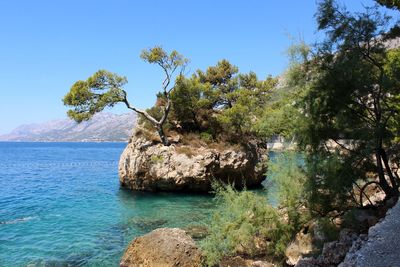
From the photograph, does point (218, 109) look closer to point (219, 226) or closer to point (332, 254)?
point (219, 226)

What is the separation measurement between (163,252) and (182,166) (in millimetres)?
16220

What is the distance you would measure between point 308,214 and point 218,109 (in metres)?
25.2

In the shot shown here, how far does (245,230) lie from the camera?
43.0 feet

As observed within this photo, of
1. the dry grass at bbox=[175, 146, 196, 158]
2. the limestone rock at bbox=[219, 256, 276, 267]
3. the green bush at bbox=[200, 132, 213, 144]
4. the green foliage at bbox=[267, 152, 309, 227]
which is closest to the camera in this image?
the limestone rock at bbox=[219, 256, 276, 267]

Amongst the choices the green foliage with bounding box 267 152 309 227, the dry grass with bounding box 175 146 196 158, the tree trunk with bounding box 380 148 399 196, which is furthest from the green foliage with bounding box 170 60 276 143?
the tree trunk with bounding box 380 148 399 196

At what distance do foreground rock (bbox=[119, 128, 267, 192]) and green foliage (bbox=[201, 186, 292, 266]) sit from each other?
1418 centimetres

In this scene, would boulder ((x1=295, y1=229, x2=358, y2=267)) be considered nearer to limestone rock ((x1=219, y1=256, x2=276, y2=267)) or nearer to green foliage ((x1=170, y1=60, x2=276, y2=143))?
A: limestone rock ((x1=219, y1=256, x2=276, y2=267))

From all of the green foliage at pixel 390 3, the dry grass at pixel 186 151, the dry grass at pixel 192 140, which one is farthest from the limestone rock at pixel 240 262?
the dry grass at pixel 192 140

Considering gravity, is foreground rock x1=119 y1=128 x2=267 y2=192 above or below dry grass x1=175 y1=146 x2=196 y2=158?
below

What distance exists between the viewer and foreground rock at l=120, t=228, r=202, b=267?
12.8m

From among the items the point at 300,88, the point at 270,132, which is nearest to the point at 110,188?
the point at 270,132

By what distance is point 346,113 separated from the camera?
1294cm

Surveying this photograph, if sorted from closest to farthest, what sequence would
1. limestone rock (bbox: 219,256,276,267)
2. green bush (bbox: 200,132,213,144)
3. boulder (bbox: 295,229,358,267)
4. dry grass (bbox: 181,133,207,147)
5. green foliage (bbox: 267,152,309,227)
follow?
1. boulder (bbox: 295,229,358,267)
2. limestone rock (bbox: 219,256,276,267)
3. green foliage (bbox: 267,152,309,227)
4. dry grass (bbox: 181,133,207,147)
5. green bush (bbox: 200,132,213,144)

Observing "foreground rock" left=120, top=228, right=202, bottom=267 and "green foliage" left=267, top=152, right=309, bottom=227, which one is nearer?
"foreground rock" left=120, top=228, right=202, bottom=267
